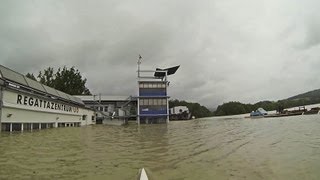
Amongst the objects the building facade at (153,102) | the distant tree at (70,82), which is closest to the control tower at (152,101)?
the building facade at (153,102)

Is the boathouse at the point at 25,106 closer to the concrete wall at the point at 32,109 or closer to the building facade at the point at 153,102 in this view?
the concrete wall at the point at 32,109

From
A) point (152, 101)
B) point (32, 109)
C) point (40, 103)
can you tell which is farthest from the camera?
point (152, 101)

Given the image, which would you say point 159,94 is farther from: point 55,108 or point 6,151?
point 6,151

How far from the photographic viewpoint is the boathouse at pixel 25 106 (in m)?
15.3

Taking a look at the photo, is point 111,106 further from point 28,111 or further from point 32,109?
point 28,111

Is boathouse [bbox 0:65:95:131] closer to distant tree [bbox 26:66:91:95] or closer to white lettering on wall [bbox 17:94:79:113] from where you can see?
white lettering on wall [bbox 17:94:79:113]

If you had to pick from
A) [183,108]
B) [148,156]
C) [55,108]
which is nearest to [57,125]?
[55,108]

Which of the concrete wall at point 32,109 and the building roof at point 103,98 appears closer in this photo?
the concrete wall at point 32,109

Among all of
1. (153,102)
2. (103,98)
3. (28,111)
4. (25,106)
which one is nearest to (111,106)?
(103,98)

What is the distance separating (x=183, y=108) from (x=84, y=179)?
7244cm

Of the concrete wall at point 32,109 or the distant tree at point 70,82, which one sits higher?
the distant tree at point 70,82

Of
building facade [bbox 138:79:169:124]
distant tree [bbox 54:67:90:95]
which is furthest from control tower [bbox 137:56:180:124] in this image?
distant tree [bbox 54:67:90:95]

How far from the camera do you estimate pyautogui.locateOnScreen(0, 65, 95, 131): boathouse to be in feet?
50.3

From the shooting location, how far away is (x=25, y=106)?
17.4 metres
